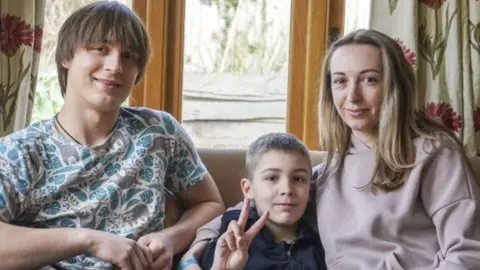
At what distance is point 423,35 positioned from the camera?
2404mm

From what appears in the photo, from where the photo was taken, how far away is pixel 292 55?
2.68 meters

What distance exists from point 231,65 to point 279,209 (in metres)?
1.08

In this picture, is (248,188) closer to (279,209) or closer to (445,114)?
(279,209)

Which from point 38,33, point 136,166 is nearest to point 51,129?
point 136,166

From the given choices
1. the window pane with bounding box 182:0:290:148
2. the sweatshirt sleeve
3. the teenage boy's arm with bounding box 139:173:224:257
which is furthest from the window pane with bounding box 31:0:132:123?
the sweatshirt sleeve

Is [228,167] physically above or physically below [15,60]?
below

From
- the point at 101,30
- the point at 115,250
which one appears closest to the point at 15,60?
the point at 101,30

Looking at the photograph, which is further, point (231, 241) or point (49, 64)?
point (49, 64)

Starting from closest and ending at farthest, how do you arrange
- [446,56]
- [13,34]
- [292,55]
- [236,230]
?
[236,230], [13,34], [446,56], [292,55]

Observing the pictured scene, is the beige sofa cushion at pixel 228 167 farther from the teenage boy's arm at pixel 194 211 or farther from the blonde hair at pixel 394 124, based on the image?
Answer: the blonde hair at pixel 394 124

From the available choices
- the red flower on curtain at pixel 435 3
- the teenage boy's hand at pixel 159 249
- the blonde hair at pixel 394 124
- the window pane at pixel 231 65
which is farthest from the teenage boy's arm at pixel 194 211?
the red flower on curtain at pixel 435 3

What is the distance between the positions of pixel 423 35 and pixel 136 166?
1230mm

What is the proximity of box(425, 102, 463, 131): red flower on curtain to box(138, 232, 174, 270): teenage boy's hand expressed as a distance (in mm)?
1153

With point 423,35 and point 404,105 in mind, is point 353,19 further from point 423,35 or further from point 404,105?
point 404,105
